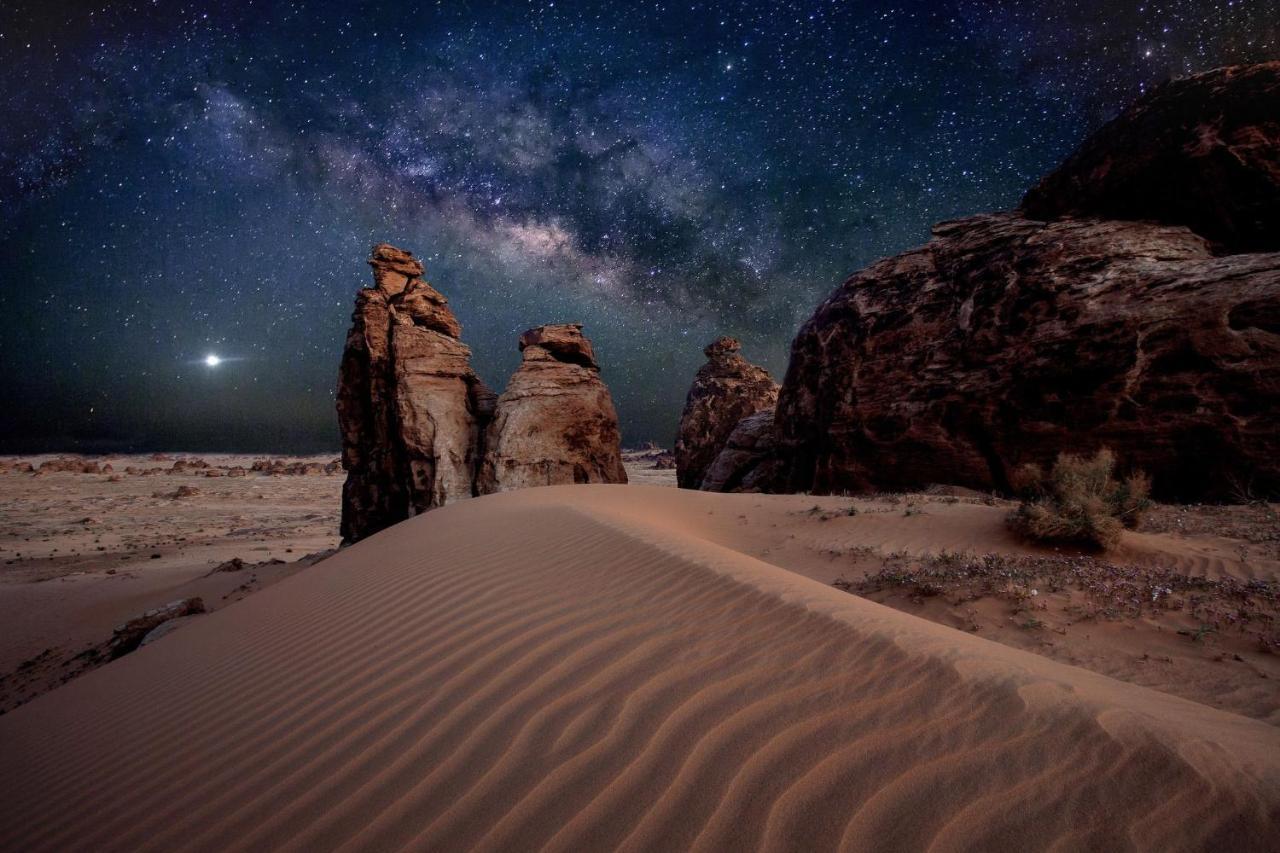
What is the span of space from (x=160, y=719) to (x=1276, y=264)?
13858 millimetres

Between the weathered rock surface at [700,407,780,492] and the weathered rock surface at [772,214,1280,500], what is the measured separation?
1.33 meters

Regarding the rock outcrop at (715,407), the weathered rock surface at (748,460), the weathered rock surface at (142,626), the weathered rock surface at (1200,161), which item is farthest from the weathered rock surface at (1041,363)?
the weathered rock surface at (142,626)

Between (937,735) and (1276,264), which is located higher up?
(1276,264)

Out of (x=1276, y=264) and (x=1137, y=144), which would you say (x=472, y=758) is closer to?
(x=1276, y=264)

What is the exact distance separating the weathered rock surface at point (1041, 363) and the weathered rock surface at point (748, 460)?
1.33m

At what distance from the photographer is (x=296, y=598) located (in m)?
4.91

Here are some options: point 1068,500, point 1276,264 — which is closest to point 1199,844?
point 1068,500

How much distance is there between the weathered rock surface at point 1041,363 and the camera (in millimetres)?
6957

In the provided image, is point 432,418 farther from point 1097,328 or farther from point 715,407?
point 1097,328

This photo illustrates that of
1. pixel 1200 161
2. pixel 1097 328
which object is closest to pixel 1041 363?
pixel 1097 328

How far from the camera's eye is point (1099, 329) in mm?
8227

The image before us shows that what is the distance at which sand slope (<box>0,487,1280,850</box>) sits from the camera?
1252 millimetres

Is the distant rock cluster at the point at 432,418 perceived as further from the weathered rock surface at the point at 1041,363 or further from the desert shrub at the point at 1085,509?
the desert shrub at the point at 1085,509

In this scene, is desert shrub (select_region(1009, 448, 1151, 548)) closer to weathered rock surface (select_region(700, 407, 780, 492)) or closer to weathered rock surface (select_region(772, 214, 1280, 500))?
weathered rock surface (select_region(772, 214, 1280, 500))
